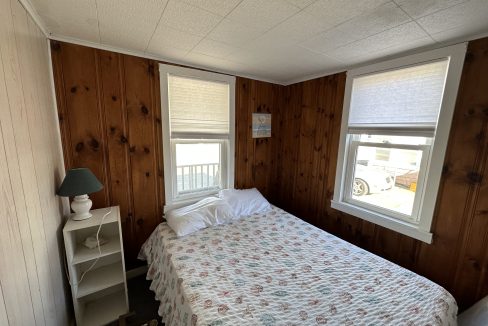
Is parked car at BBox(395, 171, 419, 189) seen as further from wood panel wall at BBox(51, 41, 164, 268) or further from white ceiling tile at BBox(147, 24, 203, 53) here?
wood panel wall at BBox(51, 41, 164, 268)

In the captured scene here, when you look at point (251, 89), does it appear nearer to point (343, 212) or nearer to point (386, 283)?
point (343, 212)

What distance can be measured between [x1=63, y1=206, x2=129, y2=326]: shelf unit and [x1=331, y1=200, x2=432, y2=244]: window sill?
2.24m

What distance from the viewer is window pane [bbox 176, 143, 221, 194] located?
7.77ft

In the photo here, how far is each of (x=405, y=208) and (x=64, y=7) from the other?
3.02 m

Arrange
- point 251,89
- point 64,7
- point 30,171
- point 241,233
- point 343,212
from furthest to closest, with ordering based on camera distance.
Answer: point 251,89 → point 343,212 → point 241,233 → point 64,7 → point 30,171

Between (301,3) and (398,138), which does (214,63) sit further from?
(398,138)

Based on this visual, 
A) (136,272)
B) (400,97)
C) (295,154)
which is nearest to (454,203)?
(400,97)

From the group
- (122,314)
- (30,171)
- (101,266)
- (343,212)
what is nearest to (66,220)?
(101,266)

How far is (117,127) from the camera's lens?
191 centimetres

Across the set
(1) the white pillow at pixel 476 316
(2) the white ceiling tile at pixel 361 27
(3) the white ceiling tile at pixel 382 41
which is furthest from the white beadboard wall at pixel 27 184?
(1) the white pillow at pixel 476 316

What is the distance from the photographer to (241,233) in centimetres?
198

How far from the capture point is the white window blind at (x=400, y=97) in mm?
1612

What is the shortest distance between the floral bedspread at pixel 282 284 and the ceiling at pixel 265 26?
1.70 metres

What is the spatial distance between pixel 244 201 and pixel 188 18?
186 cm
